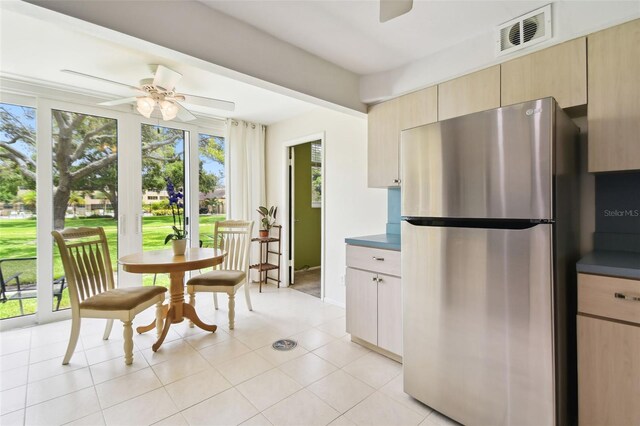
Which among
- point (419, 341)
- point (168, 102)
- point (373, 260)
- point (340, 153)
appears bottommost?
point (419, 341)

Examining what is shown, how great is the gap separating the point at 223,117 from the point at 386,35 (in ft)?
9.30

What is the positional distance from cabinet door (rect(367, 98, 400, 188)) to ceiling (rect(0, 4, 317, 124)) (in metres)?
1.24

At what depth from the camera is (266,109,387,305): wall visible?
3326 mm

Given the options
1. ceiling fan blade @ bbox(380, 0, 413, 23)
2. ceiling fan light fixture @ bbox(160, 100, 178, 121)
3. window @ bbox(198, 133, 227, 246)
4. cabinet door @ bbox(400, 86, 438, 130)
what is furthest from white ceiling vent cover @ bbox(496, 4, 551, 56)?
window @ bbox(198, 133, 227, 246)

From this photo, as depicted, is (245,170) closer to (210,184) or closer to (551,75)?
(210,184)

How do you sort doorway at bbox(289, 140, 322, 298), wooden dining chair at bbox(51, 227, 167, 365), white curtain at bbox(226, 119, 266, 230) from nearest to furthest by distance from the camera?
wooden dining chair at bbox(51, 227, 167, 365) < white curtain at bbox(226, 119, 266, 230) < doorway at bbox(289, 140, 322, 298)

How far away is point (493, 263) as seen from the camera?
147 cm

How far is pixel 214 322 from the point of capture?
10.1ft

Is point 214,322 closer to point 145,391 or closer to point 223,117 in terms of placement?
point 145,391

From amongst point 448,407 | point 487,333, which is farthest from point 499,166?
point 448,407

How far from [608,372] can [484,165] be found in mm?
1108

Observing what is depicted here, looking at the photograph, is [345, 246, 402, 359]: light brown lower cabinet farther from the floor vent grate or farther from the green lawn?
the green lawn

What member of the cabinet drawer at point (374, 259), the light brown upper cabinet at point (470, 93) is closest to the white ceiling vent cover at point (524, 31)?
A: the light brown upper cabinet at point (470, 93)

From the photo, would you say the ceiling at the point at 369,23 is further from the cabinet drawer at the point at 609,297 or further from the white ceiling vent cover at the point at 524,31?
the cabinet drawer at the point at 609,297
